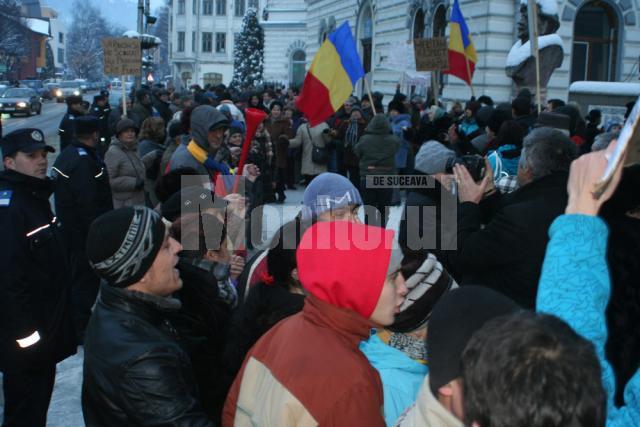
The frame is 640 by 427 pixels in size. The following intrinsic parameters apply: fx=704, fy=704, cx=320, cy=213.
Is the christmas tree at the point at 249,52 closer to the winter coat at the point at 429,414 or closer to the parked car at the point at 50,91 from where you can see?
the parked car at the point at 50,91

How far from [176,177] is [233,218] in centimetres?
51

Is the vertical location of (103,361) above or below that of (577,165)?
below

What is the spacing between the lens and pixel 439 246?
14.6ft

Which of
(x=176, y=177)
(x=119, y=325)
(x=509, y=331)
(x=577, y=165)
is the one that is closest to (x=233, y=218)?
(x=176, y=177)

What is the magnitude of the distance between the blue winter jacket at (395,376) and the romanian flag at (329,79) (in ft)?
17.2

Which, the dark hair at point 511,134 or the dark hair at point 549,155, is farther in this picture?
the dark hair at point 511,134

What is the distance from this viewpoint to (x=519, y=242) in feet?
10.5

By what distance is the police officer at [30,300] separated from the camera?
3.85 metres

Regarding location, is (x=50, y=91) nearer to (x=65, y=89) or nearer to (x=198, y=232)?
(x=65, y=89)

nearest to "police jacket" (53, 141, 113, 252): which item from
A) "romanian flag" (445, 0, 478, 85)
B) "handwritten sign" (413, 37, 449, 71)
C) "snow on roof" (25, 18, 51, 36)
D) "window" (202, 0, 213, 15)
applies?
"handwritten sign" (413, 37, 449, 71)

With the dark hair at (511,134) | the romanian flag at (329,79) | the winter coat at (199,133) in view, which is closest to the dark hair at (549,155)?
the dark hair at (511,134)

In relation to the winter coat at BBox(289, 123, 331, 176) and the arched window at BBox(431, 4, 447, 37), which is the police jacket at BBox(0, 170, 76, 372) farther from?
the arched window at BBox(431, 4, 447, 37)

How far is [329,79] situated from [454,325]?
640 cm

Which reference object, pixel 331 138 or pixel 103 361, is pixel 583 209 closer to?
pixel 103 361
